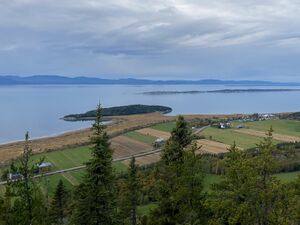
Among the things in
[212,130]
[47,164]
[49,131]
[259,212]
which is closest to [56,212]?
[259,212]

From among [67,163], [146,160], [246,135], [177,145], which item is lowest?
[67,163]

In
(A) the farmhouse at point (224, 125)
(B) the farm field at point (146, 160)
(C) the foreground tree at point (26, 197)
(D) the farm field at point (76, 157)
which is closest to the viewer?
(C) the foreground tree at point (26, 197)

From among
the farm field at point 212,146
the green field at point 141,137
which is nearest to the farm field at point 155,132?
the green field at point 141,137

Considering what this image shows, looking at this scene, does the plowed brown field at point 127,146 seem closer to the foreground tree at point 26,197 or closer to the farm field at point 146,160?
the farm field at point 146,160

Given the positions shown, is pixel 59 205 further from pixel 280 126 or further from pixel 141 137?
pixel 280 126

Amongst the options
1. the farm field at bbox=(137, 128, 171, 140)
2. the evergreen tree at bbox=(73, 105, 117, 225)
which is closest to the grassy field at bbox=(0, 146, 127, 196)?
the farm field at bbox=(137, 128, 171, 140)

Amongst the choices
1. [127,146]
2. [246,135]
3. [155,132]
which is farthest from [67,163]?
[246,135]
